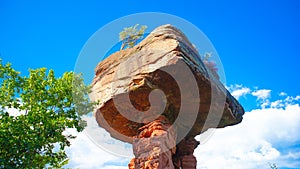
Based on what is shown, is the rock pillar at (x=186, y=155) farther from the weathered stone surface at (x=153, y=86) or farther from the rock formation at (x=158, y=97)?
the weathered stone surface at (x=153, y=86)

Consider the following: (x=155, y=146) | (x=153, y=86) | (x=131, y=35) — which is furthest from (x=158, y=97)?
(x=131, y=35)

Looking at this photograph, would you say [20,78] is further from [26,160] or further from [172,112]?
[172,112]

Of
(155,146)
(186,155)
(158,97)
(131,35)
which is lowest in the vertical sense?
(155,146)

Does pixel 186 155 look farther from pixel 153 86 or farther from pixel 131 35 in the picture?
pixel 131 35

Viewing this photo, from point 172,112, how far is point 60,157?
17.8 feet

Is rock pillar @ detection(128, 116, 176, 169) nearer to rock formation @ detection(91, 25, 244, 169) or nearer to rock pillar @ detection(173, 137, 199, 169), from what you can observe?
rock formation @ detection(91, 25, 244, 169)

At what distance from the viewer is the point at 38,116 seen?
42.1 ft

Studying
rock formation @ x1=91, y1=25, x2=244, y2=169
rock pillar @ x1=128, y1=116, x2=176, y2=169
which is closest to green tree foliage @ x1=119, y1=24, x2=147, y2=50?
rock formation @ x1=91, y1=25, x2=244, y2=169

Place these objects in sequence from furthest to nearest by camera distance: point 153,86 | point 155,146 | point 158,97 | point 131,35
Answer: point 131,35 < point 158,97 < point 153,86 < point 155,146

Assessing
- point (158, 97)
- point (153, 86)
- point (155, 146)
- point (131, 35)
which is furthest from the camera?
point (131, 35)

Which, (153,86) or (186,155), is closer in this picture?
(153,86)

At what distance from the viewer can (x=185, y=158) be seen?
627 inches

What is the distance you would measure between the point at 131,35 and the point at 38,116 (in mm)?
6171

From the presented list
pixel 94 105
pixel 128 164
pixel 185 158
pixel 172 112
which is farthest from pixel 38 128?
pixel 185 158
